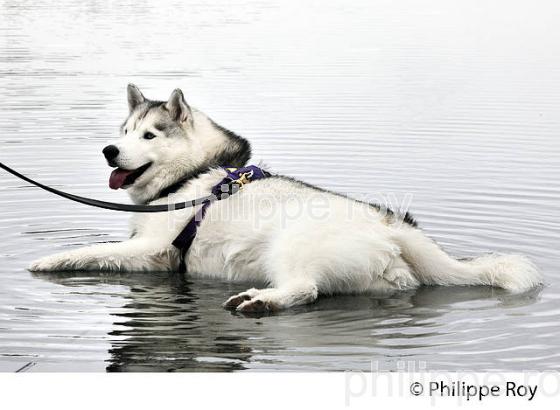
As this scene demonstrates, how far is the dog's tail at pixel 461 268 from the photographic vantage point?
22.1 ft

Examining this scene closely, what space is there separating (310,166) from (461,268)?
4.94m

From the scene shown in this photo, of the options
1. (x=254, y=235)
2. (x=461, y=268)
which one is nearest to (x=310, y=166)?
(x=254, y=235)

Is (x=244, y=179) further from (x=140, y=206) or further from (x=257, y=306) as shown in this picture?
(x=257, y=306)

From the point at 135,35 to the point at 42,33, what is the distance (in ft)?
8.71

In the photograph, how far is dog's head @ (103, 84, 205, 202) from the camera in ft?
25.0

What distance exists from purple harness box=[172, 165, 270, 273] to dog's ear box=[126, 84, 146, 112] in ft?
3.32

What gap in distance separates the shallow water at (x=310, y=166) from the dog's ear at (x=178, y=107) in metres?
1.25

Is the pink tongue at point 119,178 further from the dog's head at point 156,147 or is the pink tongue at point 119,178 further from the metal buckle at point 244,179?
the metal buckle at point 244,179

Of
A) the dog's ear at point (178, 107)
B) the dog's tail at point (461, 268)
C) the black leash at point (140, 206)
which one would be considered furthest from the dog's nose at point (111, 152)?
the dog's tail at point (461, 268)

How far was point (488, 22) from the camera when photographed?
34.0 metres

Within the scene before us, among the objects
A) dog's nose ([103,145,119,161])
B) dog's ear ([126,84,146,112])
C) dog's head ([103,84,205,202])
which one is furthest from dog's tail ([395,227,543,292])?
dog's ear ([126,84,146,112])

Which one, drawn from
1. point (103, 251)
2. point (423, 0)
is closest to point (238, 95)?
point (103, 251)

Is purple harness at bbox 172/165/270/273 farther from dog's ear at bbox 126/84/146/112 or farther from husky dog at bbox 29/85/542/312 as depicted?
dog's ear at bbox 126/84/146/112

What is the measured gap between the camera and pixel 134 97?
26.1 feet
